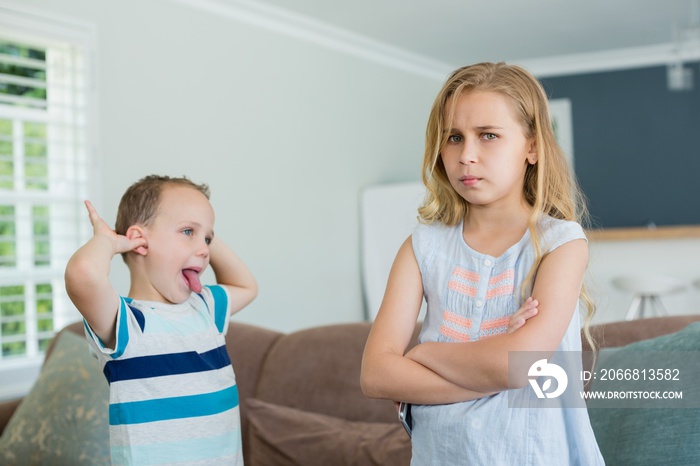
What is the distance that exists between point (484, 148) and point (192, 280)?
636mm

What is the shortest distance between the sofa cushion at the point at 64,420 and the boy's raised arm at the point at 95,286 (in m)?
1.10

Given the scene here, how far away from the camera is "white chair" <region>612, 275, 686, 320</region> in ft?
16.7

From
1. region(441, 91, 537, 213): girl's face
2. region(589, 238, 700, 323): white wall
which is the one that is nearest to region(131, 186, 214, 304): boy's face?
region(441, 91, 537, 213): girl's face

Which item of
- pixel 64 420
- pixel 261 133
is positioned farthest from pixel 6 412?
pixel 261 133

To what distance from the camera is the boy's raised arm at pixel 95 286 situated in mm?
1354

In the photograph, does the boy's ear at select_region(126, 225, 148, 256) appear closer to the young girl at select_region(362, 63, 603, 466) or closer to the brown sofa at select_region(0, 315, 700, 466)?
the young girl at select_region(362, 63, 603, 466)

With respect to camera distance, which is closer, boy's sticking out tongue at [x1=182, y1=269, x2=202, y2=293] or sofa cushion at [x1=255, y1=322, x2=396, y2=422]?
boy's sticking out tongue at [x1=182, y1=269, x2=202, y2=293]

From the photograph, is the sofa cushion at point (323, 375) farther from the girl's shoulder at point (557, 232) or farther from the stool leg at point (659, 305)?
the stool leg at point (659, 305)

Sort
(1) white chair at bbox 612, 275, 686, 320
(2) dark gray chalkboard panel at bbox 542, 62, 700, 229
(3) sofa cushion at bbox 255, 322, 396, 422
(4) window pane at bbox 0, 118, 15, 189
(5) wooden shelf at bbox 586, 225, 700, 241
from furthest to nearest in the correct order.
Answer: (2) dark gray chalkboard panel at bbox 542, 62, 700, 229
(5) wooden shelf at bbox 586, 225, 700, 241
(1) white chair at bbox 612, 275, 686, 320
(4) window pane at bbox 0, 118, 15, 189
(3) sofa cushion at bbox 255, 322, 396, 422

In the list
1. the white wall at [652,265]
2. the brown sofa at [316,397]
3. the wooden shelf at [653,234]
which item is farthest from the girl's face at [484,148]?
the white wall at [652,265]

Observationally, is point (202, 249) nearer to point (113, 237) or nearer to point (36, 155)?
point (113, 237)

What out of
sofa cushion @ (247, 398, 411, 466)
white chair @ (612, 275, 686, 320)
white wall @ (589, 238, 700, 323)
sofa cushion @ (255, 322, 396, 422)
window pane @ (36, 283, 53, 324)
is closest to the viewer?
sofa cushion @ (247, 398, 411, 466)

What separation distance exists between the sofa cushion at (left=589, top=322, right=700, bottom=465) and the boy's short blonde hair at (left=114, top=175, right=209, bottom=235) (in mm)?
1084

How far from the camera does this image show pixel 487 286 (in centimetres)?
129
